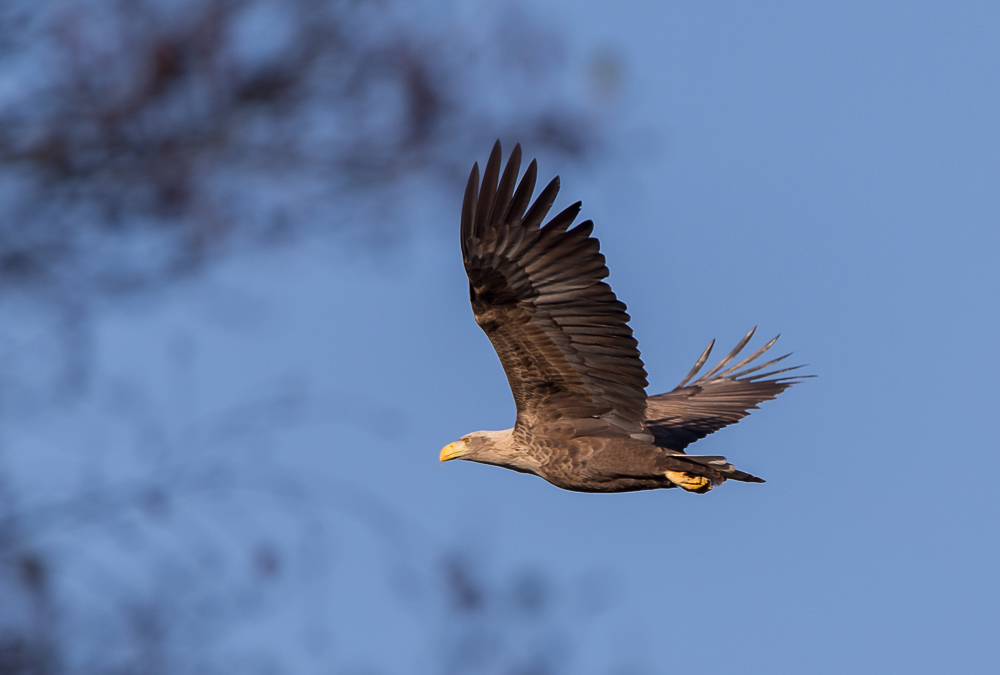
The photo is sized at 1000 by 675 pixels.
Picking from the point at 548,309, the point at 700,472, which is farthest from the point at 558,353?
the point at 700,472

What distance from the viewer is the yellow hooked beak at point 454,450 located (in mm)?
6820

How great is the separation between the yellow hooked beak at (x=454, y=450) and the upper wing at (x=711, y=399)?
1257 millimetres

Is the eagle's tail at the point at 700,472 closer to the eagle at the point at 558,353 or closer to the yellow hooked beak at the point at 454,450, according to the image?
the eagle at the point at 558,353

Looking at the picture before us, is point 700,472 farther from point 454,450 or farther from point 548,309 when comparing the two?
point 454,450

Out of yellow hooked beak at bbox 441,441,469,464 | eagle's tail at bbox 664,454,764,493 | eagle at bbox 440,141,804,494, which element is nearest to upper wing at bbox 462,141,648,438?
eagle at bbox 440,141,804,494

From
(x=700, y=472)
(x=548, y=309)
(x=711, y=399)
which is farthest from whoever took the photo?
(x=711, y=399)

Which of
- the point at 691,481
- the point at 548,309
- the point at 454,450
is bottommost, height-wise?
the point at 691,481

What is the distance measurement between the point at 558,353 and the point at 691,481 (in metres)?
1.06

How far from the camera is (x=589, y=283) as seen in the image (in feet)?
18.0

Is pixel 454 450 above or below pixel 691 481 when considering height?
above

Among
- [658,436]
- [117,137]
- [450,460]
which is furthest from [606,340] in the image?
[117,137]

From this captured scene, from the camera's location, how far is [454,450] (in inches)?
272

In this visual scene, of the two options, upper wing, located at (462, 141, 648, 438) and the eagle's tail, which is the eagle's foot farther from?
upper wing, located at (462, 141, 648, 438)

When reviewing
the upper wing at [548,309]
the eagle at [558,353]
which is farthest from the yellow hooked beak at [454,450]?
the upper wing at [548,309]
